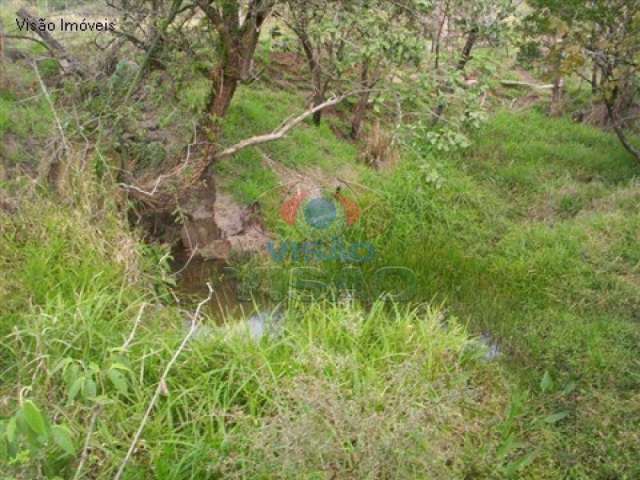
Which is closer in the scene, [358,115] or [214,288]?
[214,288]

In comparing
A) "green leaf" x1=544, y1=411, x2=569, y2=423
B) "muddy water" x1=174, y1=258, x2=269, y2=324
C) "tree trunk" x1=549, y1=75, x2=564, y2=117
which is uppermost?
"tree trunk" x1=549, y1=75, x2=564, y2=117

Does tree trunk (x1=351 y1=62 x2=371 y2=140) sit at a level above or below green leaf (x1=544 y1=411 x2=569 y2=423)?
above

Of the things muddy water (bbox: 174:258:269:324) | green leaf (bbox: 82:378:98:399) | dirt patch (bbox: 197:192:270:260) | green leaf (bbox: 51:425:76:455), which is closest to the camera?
green leaf (bbox: 51:425:76:455)

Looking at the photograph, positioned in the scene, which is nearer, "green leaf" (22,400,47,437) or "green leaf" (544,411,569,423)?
"green leaf" (22,400,47,437)

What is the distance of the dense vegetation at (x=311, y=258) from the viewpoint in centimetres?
326

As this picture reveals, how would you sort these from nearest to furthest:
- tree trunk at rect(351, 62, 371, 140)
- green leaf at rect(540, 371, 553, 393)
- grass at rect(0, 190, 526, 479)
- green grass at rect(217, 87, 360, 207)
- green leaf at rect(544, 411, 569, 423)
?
1. grass at rect(0, 190, 526, 479)
2. green leaf at rect(544, 411, 569, 423)
3. green leaf at rect(540, 371, 553, 393)
4. green grass at rect(217, 87, 360, 207)
5. tree trunk at rect(351, 62, 371, 140)

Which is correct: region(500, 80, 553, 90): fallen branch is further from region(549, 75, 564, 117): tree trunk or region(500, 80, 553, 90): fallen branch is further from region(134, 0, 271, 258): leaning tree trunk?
region(134, 0, 271, 258): leaning tree trunk

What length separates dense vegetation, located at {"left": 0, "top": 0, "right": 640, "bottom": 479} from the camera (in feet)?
10.7

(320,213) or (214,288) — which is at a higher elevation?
(320,213)

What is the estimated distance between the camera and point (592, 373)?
4.47 metres

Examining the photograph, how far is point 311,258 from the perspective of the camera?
6.13m

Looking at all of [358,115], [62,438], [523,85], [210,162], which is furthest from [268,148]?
[62,438]

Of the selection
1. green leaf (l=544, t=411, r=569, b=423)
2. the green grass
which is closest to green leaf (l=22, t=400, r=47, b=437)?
green leaf (l=544, t=411, r=569, b=423)

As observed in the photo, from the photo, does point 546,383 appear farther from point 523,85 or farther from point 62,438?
point 523,85
